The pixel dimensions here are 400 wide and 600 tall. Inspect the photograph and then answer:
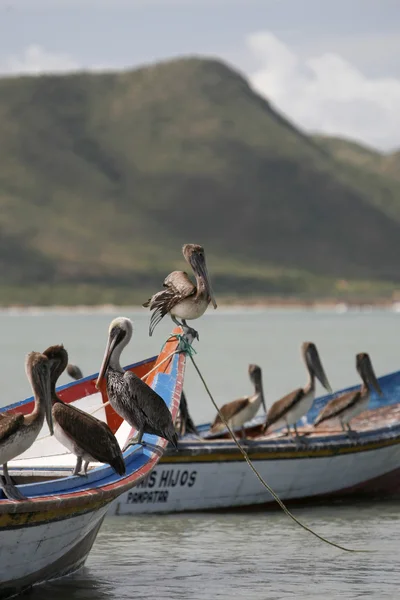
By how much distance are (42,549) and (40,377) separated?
1664 millimetres

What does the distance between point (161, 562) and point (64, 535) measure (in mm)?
3507

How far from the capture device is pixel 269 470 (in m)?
21.2

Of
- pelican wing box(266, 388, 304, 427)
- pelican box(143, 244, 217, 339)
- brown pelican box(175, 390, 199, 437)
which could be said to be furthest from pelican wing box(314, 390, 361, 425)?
Result: pelican box(143, 244, 217, 339)

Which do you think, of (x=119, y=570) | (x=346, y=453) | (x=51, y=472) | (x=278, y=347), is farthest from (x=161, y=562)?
(x=278, y=347)

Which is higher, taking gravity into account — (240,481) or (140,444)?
(140,444)

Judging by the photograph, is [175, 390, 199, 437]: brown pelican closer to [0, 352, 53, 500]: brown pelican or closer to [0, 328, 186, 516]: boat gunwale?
[0, 328, 186, 516]: boat gunwale

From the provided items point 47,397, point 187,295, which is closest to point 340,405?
point 187,295

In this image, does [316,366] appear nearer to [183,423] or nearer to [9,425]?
[183,423]

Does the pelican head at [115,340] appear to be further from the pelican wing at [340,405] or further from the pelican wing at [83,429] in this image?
the pelican wing at [340,405]

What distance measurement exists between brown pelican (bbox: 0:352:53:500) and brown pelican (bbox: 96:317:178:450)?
2147 mm

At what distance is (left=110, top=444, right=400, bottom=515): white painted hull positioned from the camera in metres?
20.3

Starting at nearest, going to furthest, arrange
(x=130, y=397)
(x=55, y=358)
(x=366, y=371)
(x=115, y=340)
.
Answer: (x=55, y=358) → (x=130, y=397) → (x=115, y=340) → (x=366, y=371)

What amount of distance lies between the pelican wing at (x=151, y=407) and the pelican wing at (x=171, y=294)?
1.70m

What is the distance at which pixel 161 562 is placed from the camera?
17.1m
